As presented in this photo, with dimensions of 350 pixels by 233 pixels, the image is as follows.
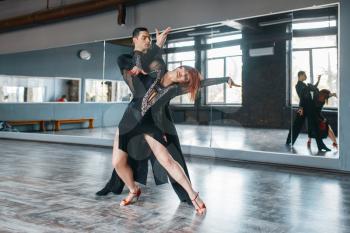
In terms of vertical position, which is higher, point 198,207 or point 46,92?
point 46,92

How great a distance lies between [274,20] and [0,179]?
4.26 meters

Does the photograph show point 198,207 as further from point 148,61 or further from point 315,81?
point 315,81

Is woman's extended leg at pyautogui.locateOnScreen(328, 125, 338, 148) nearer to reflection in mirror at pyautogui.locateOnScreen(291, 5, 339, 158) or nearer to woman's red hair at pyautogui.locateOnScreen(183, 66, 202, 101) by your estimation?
reflection in mirror at pyautogui.locateOnScreen(291, 5, 339, 158)

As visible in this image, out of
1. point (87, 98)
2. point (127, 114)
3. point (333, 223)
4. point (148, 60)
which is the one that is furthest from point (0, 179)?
point (87, 98)

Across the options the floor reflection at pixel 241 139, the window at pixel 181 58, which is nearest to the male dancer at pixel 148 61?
the floor reflection at pixel 241 139

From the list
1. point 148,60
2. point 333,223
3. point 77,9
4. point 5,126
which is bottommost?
point 333,223

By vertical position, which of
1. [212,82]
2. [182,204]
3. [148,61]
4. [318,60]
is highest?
[318,60]

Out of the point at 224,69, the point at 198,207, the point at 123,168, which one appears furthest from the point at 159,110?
the point at 224,69

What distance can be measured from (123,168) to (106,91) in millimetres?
4760

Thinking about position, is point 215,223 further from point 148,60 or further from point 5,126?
point 5,126

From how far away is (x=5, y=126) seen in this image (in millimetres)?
8367

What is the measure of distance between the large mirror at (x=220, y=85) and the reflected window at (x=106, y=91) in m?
0.02

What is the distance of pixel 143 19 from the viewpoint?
620 cm

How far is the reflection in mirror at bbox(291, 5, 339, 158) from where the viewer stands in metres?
4.53
